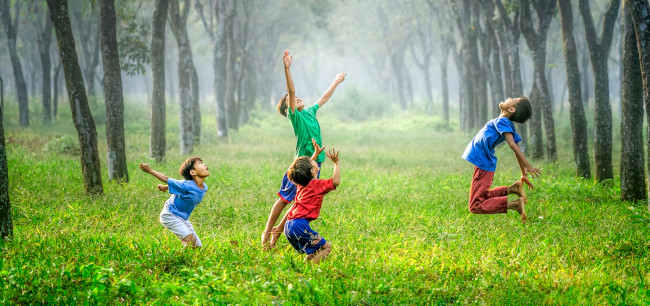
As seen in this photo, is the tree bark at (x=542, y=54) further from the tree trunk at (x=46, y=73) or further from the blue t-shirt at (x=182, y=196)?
the tree trunk at (x=46, y=73)

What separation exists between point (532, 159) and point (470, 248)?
8.30 metres

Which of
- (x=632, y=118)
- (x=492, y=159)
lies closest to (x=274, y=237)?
(x=492, y=159)

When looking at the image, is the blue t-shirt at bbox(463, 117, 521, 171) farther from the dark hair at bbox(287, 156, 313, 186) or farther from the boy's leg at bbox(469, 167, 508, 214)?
the dark hair at bbox(287, 156, 313, 186)

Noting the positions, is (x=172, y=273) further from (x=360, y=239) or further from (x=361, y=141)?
Result: (x=361, y=141)

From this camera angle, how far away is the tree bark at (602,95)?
888 centimetres

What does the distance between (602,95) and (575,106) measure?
1.80 ft

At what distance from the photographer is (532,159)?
12930 mm

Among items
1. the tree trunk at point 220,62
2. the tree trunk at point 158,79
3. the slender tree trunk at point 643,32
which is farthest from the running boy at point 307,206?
the tree trunk at point 220,62

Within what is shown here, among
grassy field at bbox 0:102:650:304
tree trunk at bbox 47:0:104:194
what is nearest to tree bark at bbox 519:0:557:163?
grassy field at bbox 0:102:650:304

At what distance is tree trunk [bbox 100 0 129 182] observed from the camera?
9.05 metres

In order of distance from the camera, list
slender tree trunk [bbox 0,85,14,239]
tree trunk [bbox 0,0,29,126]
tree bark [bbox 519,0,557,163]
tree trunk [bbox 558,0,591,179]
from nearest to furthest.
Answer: slender tree trunk [bbox 0,85,14,239] < tree trunk [bbox 558,0,591,179] < tree bark [bbox 519,0,557,163] < tree trunk [bbox 0,0,29,126]

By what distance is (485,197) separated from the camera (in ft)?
20.3

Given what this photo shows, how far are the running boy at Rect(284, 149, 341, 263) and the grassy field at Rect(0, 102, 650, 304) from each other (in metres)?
0.20

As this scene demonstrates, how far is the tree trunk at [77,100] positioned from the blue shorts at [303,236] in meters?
4.36
